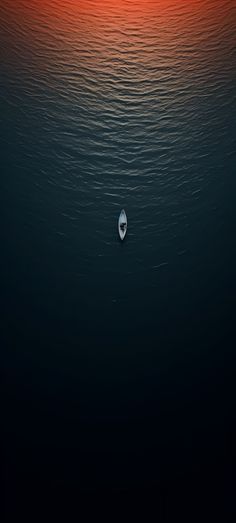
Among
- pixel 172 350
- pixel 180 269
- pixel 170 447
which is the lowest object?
pixel 170 447

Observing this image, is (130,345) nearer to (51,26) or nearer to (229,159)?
(229,159)

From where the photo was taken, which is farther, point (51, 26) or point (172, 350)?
point (172, 350)

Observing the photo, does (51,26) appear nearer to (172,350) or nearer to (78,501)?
(172,350)

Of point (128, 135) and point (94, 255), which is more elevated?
point (128, 135)

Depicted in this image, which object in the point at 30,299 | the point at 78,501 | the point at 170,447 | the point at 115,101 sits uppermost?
the point at 115,101

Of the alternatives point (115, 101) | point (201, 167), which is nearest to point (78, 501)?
point (201, 167)

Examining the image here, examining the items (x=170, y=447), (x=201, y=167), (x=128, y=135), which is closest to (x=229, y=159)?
(x=201, y=167)
